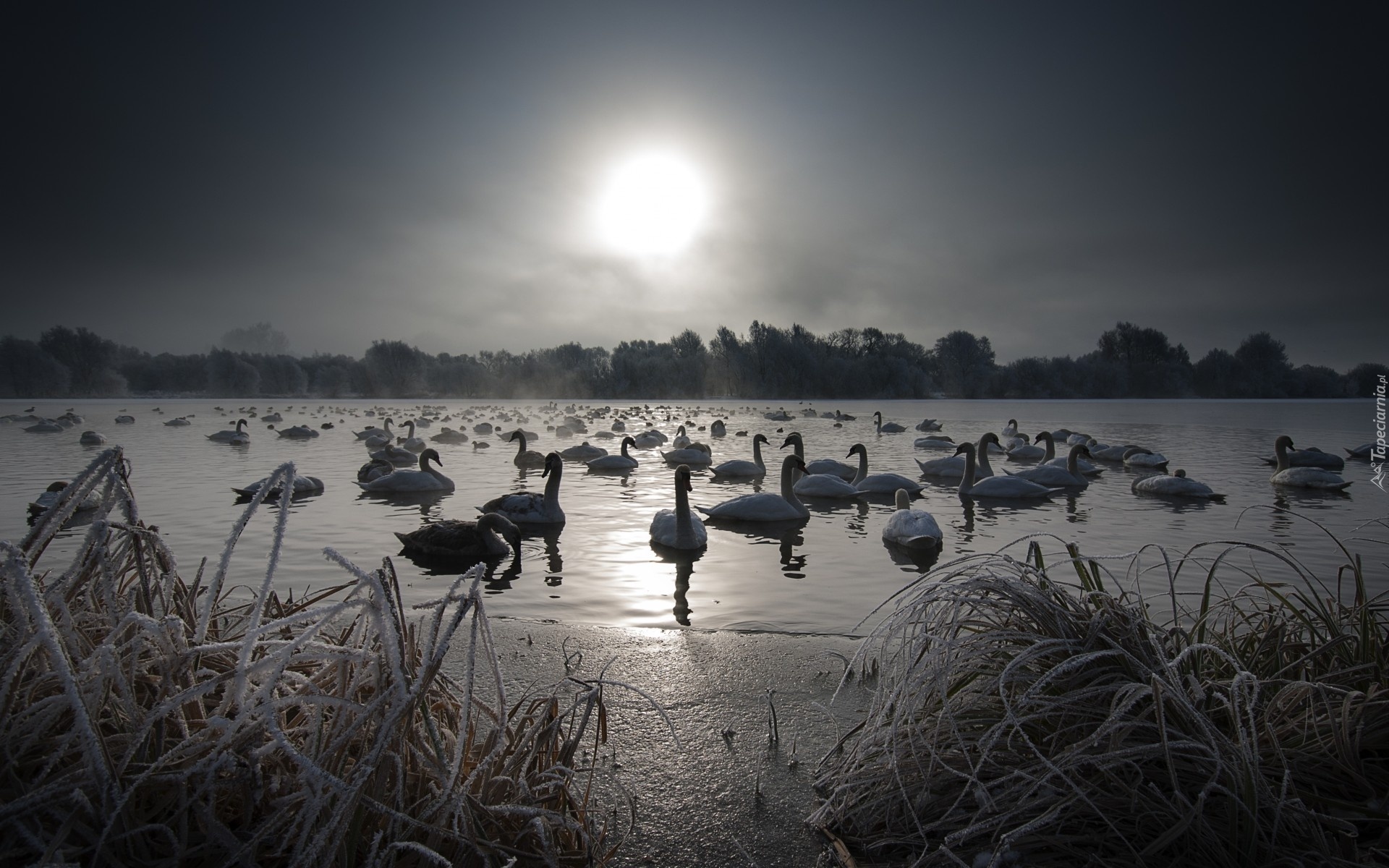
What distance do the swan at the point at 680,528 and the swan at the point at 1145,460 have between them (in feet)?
43.3

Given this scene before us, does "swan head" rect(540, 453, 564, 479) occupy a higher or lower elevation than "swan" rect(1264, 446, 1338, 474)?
higher

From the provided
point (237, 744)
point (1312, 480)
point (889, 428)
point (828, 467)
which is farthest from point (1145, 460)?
point (237, 744)

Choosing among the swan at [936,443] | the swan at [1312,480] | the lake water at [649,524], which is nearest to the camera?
the lake water at [649,524]

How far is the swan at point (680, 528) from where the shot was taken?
831cm

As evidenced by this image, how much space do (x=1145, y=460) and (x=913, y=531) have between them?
38.9ft

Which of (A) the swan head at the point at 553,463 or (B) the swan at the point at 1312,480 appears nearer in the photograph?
(A) the swan head at the point at 553,463

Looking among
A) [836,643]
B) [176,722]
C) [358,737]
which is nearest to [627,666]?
[836,643]

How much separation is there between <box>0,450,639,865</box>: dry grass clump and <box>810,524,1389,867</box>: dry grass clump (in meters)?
1.16

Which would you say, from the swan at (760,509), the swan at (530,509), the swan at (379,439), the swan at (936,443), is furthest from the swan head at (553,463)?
the swan at (936,443)

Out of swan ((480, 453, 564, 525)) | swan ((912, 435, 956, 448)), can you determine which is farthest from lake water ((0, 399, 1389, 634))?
swan ((912, 435, 956, 448))

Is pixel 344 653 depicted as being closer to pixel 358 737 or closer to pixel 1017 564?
pixel 358 737

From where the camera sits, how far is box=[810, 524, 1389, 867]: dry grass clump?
212cm

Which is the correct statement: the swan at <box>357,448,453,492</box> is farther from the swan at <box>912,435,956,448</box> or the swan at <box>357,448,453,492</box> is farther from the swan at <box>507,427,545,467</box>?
the swan at <box>912,435,956,448</box>

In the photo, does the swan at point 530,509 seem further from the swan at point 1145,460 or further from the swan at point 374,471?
the swan at point 1145,460
